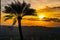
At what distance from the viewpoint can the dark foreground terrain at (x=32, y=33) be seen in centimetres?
568

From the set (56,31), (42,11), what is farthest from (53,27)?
(42,11)

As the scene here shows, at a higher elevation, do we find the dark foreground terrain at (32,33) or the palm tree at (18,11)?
the palm tree at (18,11)

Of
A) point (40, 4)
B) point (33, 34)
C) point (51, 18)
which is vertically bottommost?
point (33, 34)

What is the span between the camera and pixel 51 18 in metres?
5.73

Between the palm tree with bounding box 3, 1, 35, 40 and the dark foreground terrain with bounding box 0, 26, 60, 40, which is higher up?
the palm tree with bounding box 3, 1, 35, 40

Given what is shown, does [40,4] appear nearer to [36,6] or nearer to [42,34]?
[36,6]

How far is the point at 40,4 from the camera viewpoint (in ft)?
19.0

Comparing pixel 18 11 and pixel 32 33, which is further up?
pixel 18 11

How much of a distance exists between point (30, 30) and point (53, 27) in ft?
1.93

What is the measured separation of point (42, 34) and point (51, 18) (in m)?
0.47

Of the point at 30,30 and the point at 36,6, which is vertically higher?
the point at 36,6

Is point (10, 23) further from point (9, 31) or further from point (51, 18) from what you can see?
point (51, 18)

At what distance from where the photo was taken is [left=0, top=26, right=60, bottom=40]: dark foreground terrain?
→ 5.68 metres

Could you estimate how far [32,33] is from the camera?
18.9ft
